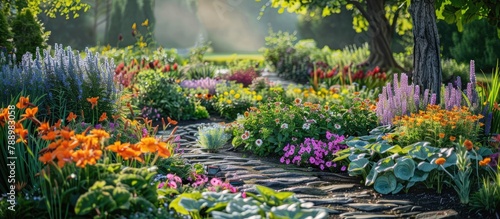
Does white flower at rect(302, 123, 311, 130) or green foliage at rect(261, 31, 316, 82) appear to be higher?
green foliage at rect(261, 31, 316, 82)

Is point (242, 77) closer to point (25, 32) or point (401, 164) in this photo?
point (25, 32)

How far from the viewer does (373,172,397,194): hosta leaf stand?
537cm

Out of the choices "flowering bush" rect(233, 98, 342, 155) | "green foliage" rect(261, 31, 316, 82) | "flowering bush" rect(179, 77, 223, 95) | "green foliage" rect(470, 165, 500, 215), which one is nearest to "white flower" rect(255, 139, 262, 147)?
"flowering bush" rect(233, 98, 342, 155)

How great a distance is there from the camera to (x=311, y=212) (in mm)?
3871

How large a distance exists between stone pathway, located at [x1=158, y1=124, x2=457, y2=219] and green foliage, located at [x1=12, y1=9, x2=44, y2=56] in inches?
166

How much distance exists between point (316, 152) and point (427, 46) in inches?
79.3

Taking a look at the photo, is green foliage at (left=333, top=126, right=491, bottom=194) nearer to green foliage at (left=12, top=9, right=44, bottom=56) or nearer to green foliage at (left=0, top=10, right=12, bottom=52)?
green foliage at (left=0, top=10, right=12, bottom=52)

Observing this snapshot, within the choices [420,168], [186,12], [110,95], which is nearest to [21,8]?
[110,95]

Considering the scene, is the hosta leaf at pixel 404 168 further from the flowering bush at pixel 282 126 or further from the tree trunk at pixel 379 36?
the tree trunk at pixel 379 36

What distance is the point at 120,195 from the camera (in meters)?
3.71

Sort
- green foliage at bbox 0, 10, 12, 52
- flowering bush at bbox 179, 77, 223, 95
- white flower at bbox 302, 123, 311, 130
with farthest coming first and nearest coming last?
flowering bush at bbox 179, 77, 223, 95 → green foliage at bbox 0, 10, 12, 52 → white flower at bbox 302, 123, 311, 130

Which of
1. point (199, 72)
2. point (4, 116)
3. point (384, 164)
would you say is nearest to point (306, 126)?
point (384, 164)

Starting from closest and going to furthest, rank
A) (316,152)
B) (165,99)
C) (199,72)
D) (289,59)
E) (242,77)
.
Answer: (316,152) → (165,99) → (242,77) → (199,72) → (289,59)

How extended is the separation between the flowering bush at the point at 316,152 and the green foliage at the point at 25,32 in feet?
17.5
